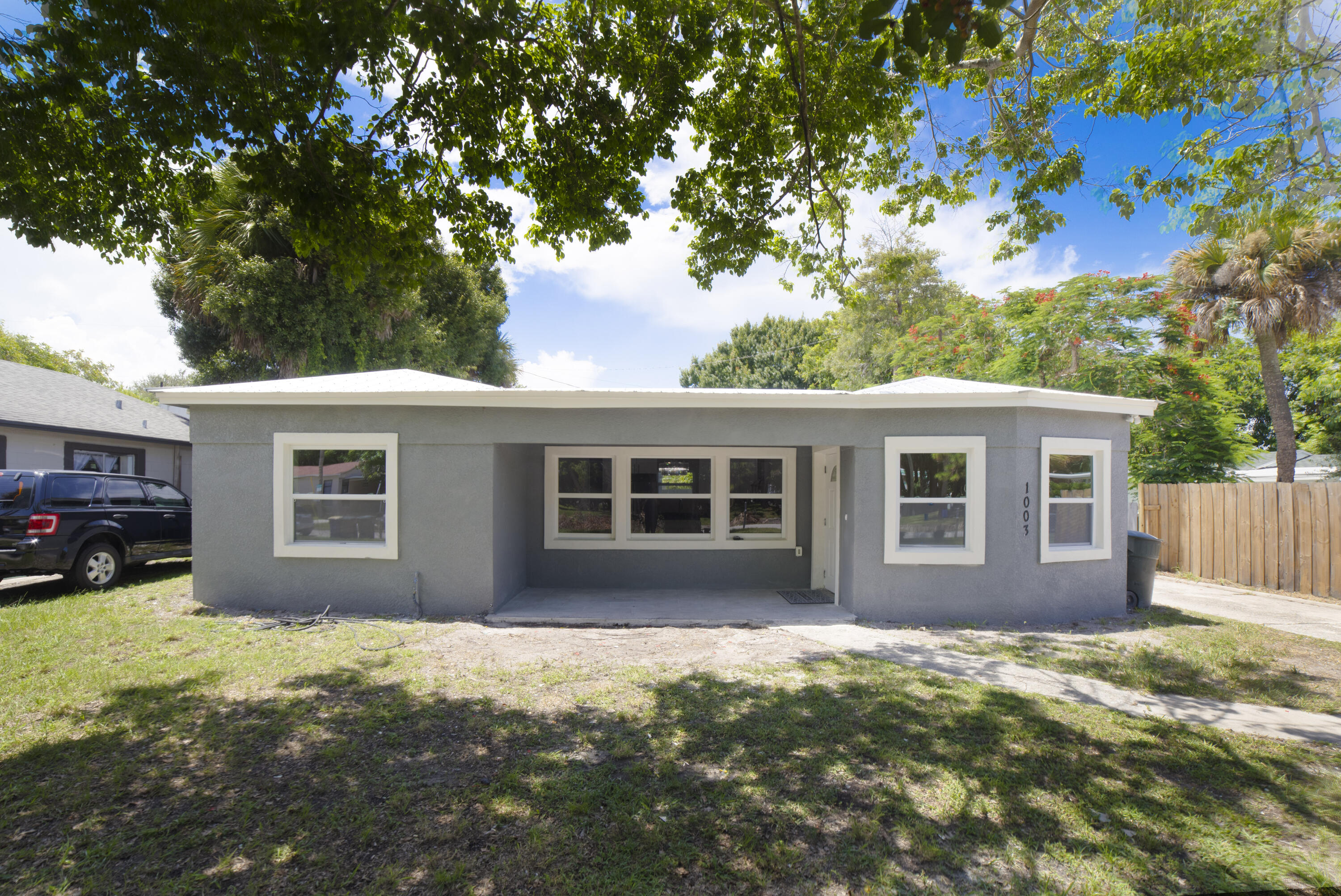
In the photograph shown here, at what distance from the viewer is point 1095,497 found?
7.95 metres

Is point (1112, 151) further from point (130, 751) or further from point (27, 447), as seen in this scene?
point (27, 447)

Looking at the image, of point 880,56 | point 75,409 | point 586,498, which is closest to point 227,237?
point 75,409

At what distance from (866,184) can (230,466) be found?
902 cm

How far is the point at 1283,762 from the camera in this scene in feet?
12.9

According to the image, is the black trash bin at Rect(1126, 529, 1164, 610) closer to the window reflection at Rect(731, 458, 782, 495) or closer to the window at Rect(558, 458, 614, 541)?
the window reflection at Rect(731, 458, 782, 495)

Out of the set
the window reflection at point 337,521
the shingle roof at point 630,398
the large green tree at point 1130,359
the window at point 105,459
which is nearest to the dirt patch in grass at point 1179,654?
the shingle roof at point 630,398

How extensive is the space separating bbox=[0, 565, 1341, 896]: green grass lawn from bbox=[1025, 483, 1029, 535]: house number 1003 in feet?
9.88

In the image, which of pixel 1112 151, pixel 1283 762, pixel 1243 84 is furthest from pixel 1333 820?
pixel 1112 151

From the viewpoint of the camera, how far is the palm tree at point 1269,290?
39.6 feet

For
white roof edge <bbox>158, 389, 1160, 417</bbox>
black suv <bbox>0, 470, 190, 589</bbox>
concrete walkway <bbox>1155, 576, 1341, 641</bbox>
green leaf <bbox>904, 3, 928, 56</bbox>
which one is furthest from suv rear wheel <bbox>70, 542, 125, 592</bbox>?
concrete walkway <bbox>1155, 576, 1341, 641</bbox>

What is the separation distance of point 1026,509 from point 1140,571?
8.42 feet

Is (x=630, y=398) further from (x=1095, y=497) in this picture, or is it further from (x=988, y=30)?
(x=1095, y=497)

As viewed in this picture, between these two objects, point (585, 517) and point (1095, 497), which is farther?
point (585, 517)

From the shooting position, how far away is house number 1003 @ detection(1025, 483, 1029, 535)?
24.6ft
